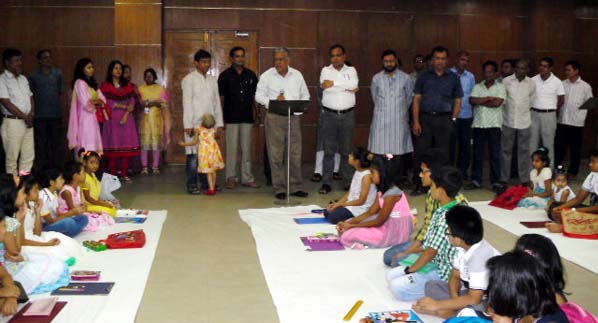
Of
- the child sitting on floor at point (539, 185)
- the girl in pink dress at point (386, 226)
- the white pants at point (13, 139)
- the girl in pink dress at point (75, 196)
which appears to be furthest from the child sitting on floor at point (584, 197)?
the white pants at point (13, 139)

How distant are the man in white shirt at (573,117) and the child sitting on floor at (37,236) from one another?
687 cm

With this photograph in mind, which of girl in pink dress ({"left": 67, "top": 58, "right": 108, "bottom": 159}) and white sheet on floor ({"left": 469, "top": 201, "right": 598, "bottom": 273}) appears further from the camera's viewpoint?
girl in pink dress ({"left": 67, "top": 58, "right": 108, "bottom": 159})

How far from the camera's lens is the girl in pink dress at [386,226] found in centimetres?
553

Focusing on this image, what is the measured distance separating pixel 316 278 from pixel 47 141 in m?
5.64

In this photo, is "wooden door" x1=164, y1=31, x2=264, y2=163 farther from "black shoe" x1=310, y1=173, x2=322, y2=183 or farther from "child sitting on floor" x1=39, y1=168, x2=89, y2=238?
"child sitting on floor" x1=39, y1=168, x2=89, y2=238

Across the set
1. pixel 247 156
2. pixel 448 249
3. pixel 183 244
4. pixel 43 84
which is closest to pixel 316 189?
pixel 247 156

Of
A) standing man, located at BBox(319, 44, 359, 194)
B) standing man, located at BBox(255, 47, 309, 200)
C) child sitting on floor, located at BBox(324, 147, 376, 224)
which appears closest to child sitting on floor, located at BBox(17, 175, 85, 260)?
child sitting on floor, located at BBox(324, 147, 376, 224)

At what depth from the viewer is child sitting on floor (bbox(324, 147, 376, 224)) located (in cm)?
609

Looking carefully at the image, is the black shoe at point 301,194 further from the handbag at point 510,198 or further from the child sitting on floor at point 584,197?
the child sitting on floor at point 584,197

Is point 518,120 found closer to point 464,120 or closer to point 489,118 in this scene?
point 489,118

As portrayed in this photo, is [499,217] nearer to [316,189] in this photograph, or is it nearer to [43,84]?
[316,189]

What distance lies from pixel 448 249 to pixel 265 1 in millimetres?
7128

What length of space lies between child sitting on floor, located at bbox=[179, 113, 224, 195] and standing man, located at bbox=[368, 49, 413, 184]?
6.23 ft

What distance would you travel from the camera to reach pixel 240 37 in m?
10.5
